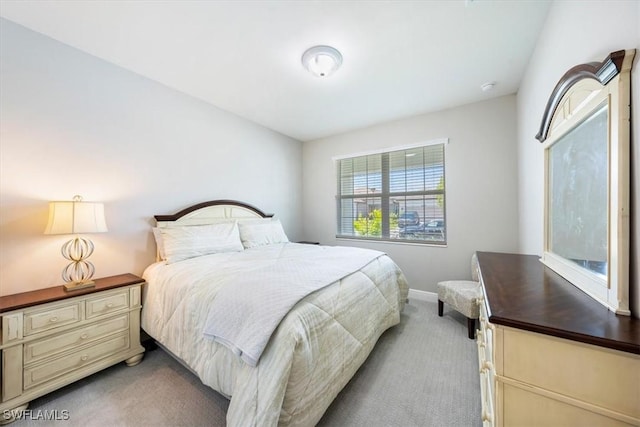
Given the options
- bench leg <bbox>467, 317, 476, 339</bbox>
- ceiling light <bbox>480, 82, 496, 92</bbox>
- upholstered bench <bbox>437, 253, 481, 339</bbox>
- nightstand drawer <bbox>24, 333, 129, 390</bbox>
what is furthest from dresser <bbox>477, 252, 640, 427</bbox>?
nightstand drawer <bbox>24, 333, 129, 390</bbox>

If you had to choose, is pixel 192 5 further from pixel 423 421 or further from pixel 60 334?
pixel 423 421

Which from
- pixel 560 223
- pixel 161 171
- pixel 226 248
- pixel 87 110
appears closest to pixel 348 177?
pixel 226 248

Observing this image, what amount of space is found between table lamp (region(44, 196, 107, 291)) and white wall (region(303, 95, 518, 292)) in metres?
3.25

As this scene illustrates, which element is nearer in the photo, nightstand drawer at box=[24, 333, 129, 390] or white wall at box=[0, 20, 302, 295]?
nightstand drawer at box=[24, 333, 129, 390]

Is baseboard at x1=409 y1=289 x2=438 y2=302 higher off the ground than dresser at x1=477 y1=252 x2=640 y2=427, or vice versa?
dresser at x1=477 y1=252 x2=640 y2=427

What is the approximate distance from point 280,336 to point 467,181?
2964 millimetres

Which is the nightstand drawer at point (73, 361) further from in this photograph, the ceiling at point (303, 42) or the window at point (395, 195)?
the window at point (395, 195)

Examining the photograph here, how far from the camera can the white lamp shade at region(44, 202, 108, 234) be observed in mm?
1688

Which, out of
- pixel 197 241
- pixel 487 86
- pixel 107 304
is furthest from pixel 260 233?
pixel 487 86

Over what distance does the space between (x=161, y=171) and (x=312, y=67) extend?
1895 mm

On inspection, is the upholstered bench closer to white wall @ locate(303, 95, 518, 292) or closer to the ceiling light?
white wall @ locate(303, 95, 518, 292)

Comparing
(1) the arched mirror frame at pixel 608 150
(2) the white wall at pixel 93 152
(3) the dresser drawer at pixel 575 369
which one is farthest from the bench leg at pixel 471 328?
(2) the white wall at pixel 93 152

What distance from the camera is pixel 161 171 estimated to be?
8.34 ft

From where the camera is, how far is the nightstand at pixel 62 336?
1444mm
